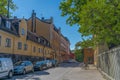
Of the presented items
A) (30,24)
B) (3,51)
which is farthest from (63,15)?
(30,24)

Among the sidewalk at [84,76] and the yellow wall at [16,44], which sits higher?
the yellow wall at [16,44]

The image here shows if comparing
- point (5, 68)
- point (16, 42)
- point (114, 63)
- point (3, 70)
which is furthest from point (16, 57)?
point (114, 63)

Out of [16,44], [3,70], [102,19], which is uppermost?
[16,44]

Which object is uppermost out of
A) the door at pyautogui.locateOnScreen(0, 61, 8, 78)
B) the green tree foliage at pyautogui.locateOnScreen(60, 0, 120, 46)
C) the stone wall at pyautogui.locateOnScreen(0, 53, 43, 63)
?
the green tree foliage at pyautogui.locateOnScreen(60, 0, 120, 46)

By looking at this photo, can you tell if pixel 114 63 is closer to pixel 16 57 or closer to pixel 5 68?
pixel 5 68

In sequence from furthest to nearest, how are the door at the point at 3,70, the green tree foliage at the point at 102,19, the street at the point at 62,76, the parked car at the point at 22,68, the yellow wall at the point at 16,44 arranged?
the yellow wall at the point at 16,44
the parked car at the point at 22,68
the street at the point at 62,76
the door at the point at 3,70
the green tree foliage at the point at 102,19

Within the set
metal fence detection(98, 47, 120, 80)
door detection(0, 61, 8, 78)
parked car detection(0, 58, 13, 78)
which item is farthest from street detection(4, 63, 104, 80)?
metal fence detection(98, 47, 120, 80)

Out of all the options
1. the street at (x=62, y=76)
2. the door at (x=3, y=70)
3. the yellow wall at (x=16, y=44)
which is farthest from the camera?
the yellow wall at (x=16, y=44)

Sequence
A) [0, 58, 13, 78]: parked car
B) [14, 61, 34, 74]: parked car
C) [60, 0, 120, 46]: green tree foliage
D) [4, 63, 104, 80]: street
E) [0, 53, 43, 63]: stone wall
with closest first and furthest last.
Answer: [60, 0, 120, 46]: green tree foliage, [0, 58, 13, 78]: parked car, [4, 63, 104, 80]: street, [14, 61, 34, 74]: parked car, [0, 53, 43, 63]: stone wall

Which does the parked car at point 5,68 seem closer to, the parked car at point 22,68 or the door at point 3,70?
the door at point 3,70

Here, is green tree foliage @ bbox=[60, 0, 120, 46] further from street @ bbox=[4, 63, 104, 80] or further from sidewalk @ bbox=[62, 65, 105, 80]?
street @ bbox=[4, 63, 104, 80]

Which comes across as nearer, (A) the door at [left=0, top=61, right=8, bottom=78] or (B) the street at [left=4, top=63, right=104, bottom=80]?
(A) the door at [left=0, top=61, right=8, bottom=78]

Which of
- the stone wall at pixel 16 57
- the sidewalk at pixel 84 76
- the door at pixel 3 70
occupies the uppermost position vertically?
the stone wall at pixel 16 57

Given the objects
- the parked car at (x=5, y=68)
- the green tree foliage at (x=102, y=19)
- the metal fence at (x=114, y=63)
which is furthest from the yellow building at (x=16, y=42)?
the green tree foliage at (x=102, y=19)
